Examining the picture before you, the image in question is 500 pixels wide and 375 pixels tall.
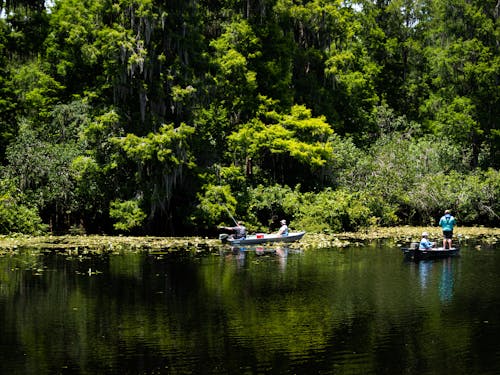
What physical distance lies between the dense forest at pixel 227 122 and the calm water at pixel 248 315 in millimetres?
10008

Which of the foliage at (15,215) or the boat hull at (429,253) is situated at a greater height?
the foliage at (15,215)

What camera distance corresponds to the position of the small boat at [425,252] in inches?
1104

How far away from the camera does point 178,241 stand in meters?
34.2

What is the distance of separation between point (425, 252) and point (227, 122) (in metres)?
18.0

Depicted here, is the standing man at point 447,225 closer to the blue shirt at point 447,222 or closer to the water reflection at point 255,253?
the blue shirt at point 447,222

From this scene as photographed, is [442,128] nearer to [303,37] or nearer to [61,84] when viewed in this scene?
[303,37]

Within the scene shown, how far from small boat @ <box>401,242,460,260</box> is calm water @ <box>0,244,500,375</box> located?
0.39 meters

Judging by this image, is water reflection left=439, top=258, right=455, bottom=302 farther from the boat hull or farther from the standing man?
the standing man

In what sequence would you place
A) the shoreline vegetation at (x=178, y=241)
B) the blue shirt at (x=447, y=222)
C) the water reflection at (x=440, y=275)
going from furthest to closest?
the shoreline vegetation at (x=178, y=241)
the blue shirt at (x=447, y=222)
the water reflection at (x=440, y=275)

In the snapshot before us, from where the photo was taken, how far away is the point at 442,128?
5050 cm

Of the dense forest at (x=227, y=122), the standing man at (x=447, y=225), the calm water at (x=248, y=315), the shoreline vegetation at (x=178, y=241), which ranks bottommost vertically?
the calm water at (x=248, y=315)

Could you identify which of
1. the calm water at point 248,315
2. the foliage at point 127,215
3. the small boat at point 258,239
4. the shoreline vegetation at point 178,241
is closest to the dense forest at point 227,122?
the foliage at point 127,215

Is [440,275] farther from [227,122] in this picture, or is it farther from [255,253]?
[227,122]

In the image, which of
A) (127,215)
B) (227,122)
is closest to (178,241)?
(127,215)
